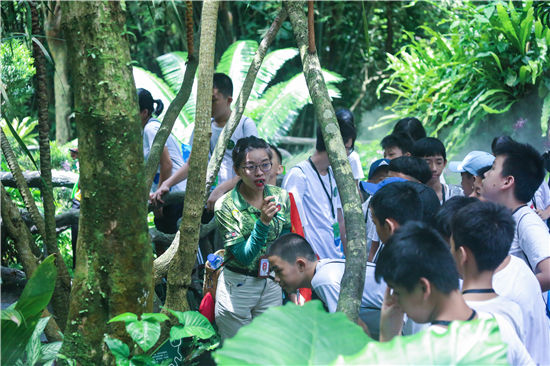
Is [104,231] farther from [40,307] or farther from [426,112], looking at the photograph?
[426,112]

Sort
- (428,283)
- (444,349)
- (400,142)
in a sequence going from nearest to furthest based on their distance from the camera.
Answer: (444,349), (428,283), (400,142)

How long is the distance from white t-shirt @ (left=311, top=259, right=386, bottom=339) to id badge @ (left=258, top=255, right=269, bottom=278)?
2.28ft

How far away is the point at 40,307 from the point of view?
2457 mm

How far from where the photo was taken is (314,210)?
4.40m

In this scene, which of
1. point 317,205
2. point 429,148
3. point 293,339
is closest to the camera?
point 293,339

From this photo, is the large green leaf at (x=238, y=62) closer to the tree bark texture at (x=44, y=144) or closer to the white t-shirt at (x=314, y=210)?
the white t-shirt at (x=314, y=210)

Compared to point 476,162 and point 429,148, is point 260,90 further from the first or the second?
point 476,162

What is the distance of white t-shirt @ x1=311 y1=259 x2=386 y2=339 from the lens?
2982 mm

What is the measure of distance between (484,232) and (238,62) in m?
8.36

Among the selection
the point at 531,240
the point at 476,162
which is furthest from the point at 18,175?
the point at 476,162

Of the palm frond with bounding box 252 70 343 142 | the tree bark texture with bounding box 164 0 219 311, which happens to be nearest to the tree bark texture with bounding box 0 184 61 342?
the tree bark texture with bounding box 164 0 219 311

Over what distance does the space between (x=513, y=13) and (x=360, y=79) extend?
19.2 feet

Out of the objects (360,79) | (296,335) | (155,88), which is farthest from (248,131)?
(360,79)

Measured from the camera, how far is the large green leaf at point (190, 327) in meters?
2.64
